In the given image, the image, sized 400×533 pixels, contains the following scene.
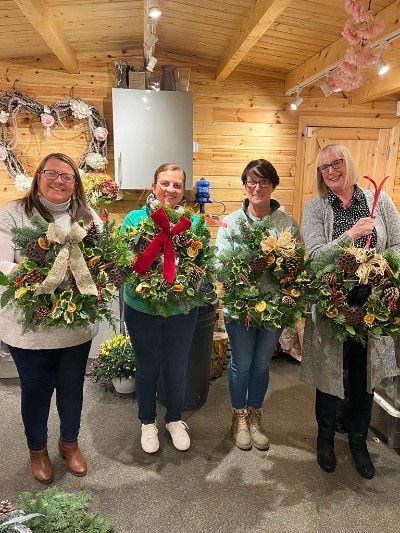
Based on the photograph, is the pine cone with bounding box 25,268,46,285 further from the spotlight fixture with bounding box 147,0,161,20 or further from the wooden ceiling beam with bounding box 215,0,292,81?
the wooden ceiling beam with bounding box 215,0,292,81

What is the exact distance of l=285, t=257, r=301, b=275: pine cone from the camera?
172 cm

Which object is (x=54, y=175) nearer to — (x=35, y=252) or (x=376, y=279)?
(x=35, y=252)

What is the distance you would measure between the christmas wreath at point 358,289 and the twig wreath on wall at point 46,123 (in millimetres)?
2083

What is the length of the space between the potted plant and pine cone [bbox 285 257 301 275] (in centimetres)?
139

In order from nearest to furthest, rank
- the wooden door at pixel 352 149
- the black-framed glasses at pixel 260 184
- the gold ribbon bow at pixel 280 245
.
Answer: the gold ribbon bow at pixel 280 245 → the black-framed glasses at pixel 260 184 → the wooden door at pixel 352 149

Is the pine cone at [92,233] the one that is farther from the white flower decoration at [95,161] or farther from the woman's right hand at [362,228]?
the white flower decoration at [95,161]

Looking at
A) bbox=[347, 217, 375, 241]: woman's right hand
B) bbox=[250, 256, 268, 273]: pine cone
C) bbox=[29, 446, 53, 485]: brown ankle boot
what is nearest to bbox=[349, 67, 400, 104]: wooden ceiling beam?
bbox=[347, 217, 375, 241]: woman's right hand

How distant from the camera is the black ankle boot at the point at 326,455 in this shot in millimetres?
2039

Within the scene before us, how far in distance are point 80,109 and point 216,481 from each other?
105 inches

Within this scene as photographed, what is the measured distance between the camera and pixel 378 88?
3.10 metres

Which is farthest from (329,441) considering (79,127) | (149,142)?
(79,127)

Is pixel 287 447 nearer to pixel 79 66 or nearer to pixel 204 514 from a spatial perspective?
pixel 204 514

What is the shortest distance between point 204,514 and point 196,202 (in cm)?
227

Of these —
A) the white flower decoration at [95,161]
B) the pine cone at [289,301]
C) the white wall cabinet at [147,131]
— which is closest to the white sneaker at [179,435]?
the pine cone at [289,301]
